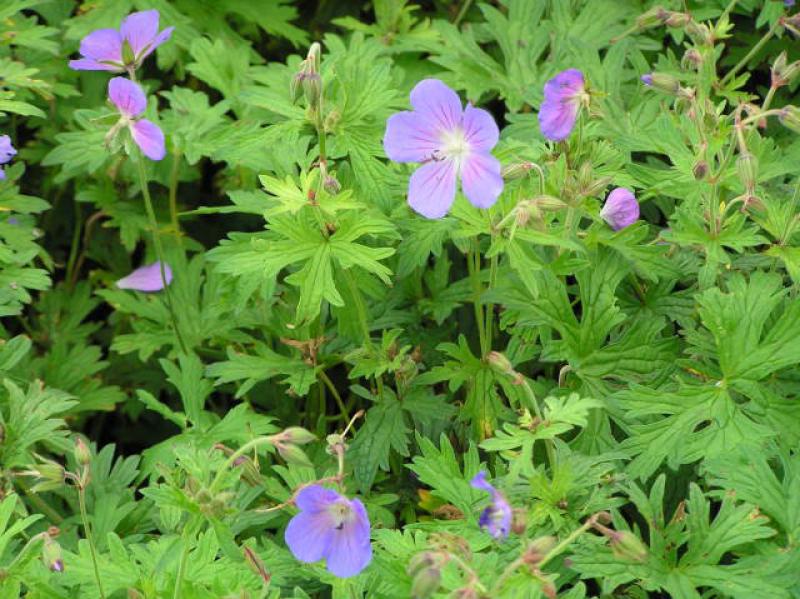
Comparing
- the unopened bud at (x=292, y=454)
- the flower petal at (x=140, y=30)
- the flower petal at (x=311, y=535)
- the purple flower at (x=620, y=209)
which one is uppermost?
the flower petal at (x=140, y=30)

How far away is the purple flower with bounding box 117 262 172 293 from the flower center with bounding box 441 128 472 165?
3.93 ft

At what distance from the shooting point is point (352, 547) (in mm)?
1541

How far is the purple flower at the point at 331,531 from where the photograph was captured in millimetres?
1527

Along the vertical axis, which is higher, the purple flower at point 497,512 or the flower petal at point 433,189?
the flower petal at point 433,189

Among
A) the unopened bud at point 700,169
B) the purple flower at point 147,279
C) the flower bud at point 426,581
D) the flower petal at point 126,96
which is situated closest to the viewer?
the flower bud at point 426,581

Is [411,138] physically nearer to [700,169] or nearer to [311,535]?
[700,169]

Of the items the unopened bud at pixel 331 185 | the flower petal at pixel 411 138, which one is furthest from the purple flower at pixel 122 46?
the flower petal at pixel 411 138

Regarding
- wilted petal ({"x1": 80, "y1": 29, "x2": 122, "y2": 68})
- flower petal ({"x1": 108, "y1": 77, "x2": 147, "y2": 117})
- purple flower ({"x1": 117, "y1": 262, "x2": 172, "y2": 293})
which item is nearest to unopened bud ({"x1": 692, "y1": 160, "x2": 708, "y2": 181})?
flower petal ({"x1": 108, "y1": 77, "x2": 147, "y2": 117})

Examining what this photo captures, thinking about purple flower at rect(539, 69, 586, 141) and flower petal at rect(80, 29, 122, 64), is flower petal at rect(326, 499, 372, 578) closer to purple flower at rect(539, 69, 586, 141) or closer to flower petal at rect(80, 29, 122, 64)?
purple flower at rect(539, 69, 586, 141)

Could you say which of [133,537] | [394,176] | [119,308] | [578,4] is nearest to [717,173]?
A: [394,176]

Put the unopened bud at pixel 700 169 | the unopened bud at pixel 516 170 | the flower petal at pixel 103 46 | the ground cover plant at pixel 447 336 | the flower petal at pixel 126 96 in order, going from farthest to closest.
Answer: the flower petal at pixel 103 46 < the flower petal at pixel 126 96 < the unopened bud at pixel 700 169 < the unopened bud at pixel 516 170 < the ground cover plant at pixel 447 336

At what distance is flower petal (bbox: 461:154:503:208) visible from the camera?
1.74m

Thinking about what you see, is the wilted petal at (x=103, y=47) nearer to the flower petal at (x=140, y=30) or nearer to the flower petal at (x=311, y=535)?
the flower petal at (x=140, y=30)

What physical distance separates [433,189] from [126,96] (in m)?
0.65
